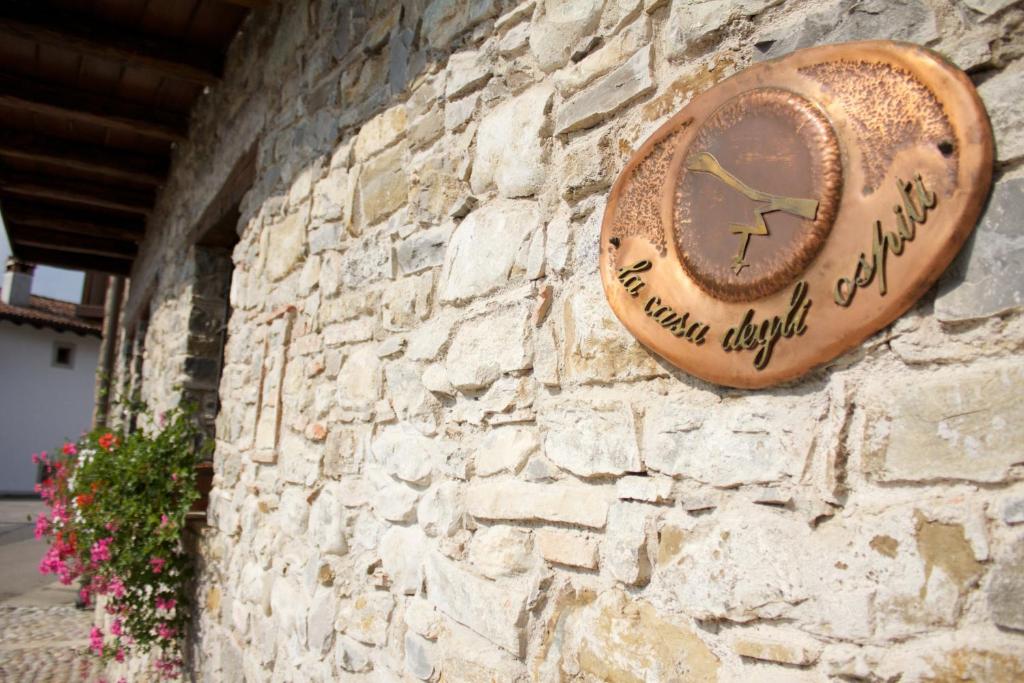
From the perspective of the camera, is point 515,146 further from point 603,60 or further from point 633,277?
point 633,277

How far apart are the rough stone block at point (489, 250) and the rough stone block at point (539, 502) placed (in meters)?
0.42

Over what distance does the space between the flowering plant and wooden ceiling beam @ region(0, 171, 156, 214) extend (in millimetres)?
2645

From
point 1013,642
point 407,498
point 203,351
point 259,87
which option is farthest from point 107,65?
point 1013,642

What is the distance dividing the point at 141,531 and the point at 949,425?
3.52 metres

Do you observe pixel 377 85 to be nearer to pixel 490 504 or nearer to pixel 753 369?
pixel 490 504

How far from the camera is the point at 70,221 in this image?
20.5 ft

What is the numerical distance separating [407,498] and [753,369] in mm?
1027

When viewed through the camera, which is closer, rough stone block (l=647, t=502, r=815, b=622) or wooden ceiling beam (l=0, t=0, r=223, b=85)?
rough stone block (l=647, t=502, r=815, b=622)

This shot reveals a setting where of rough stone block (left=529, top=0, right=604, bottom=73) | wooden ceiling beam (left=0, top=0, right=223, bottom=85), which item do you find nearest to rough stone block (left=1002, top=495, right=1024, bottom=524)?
rough stone block (left=529, top=0, right=604, bottom=73)

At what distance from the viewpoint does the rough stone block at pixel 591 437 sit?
1184mm

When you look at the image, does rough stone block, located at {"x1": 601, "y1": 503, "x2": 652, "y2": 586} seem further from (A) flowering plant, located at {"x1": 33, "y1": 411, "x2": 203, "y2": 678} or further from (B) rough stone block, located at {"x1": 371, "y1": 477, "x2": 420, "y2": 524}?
(A) flowering plant, located at {"x1": 33, "y1": 411, "x2": 203, "y2": 678}

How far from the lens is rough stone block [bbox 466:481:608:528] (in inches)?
48.3

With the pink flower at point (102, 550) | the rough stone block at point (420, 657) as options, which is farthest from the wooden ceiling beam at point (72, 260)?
the rough stone block at point (420, 657)

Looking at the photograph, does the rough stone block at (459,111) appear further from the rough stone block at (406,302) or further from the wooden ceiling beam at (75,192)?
the wooden ceiling beam at (75,192)
